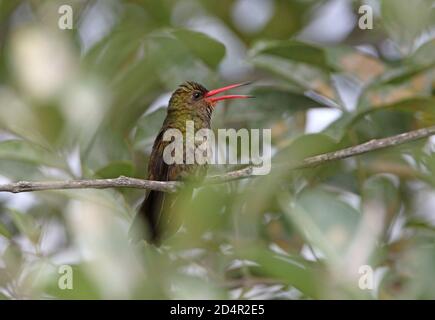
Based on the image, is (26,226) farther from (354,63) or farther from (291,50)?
(354,63)

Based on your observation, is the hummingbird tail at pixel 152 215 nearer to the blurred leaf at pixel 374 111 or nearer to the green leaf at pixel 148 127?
the green leaf at pixel 148 127

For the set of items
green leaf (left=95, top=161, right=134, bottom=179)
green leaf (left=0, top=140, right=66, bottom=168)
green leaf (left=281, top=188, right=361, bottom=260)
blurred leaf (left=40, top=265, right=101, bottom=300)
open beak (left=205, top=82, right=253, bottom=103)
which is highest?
open beak (left=205, top=82, right=253, bottom=103)

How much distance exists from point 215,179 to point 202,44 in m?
0.68

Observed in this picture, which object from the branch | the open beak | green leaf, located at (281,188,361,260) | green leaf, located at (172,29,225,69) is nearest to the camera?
the branch

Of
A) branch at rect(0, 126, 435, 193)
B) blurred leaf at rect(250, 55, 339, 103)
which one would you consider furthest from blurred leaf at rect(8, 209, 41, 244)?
blurred leaf at rect(250, 55, 339, 103)

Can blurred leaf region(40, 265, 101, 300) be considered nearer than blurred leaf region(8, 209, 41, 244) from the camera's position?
Yes

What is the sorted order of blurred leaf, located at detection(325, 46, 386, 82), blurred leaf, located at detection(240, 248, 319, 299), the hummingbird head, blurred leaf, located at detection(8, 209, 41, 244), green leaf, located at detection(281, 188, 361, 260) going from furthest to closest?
1. the hummingbird head
2. blurred leaf, located at detection(325, 46, 386, 82)
3. blurred leaf, located at detection(8, 209, 41, 244)
4. green leaf, located at detection(281, 188, 361, 260)
5. blurred leaf, located at detection(240, 248, 319, 299)

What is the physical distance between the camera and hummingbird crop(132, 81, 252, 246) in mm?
3443

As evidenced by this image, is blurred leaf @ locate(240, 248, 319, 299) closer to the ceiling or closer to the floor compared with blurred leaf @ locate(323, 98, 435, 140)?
closer to the floor

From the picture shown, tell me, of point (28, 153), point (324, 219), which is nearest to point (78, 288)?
point (28, 153)

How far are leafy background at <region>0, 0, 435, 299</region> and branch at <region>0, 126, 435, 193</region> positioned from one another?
0.56 feet

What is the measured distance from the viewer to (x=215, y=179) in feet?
10.4

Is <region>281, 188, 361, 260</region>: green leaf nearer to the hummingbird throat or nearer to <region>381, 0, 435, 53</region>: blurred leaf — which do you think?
the hummingbird throat
